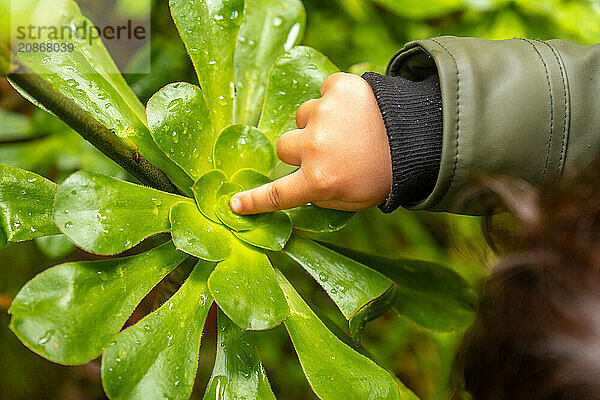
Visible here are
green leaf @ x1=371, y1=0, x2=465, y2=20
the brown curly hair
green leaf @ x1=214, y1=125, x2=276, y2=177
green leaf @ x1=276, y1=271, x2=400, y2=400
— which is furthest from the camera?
green leaf @ x1=371, y1=0, x2=465, y2=20

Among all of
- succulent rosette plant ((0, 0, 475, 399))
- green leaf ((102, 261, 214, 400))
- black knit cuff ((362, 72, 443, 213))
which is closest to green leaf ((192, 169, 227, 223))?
succulent rosette plant ((0, 0, 475, 399))

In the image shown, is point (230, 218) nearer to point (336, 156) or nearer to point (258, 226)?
point (258, 226)

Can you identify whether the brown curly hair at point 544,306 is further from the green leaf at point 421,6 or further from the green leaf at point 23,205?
the green leaf at point 421,6

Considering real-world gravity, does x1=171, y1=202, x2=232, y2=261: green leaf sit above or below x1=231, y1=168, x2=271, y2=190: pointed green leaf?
below

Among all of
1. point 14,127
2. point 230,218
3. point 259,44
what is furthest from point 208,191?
point 14,127

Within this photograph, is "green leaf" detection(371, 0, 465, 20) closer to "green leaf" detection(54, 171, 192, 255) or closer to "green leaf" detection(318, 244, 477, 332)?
"green leaf" detection(318, 244, 477, 332)

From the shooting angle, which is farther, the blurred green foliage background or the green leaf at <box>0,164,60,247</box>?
the blurred green foliage background

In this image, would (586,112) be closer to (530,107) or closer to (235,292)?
(530,107)
